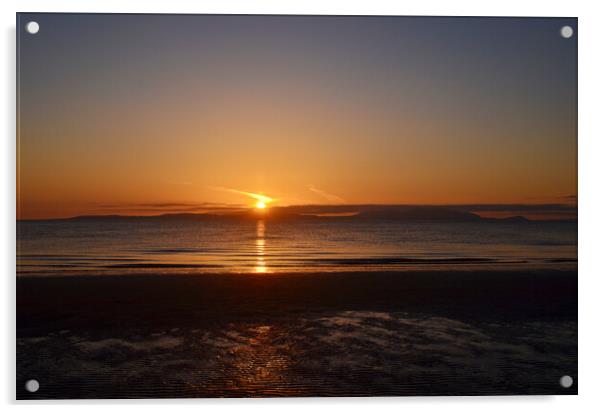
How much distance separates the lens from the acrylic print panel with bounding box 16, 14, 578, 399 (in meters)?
2.37

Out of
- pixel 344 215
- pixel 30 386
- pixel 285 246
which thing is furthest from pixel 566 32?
pixel 30 386

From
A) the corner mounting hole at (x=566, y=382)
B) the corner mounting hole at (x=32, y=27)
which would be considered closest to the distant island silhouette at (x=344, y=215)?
the corner mounting hole at (x=566, y=382)

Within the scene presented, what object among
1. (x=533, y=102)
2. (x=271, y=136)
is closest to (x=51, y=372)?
(x=271, y=136)

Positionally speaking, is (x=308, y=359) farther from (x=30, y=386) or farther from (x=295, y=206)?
(x=30, y=386)

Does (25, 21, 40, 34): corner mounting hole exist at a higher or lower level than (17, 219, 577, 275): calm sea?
higher

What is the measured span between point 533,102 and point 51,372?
6.85ft

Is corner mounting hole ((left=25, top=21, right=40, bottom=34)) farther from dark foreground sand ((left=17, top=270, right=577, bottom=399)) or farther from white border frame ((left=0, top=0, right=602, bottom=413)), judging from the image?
dark foreground sand ((left=17, top=270, right=577, bottom=399))

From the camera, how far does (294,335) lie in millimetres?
2395

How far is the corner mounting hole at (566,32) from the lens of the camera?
2.43 m

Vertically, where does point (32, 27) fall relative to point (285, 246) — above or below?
above

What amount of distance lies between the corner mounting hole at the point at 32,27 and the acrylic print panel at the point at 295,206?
0.04 ft

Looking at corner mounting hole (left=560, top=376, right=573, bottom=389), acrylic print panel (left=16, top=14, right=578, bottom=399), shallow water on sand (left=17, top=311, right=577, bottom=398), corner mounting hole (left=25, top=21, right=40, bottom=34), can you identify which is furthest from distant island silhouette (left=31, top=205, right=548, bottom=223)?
corner mounting hole (left=25, top=21, right=40, bottom=34)

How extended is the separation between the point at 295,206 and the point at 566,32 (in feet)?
4.05
